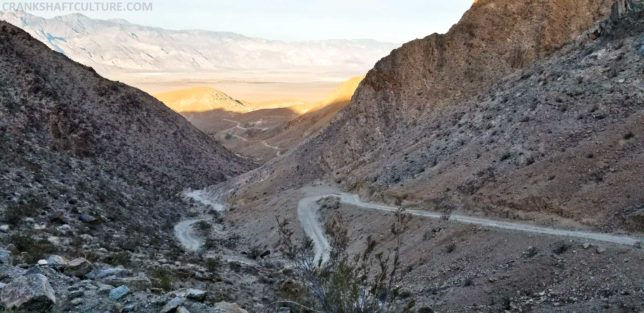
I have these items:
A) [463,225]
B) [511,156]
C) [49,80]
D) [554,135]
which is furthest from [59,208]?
[49,80]

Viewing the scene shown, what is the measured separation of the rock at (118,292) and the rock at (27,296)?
0.96 meters

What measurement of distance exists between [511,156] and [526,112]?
4.24m

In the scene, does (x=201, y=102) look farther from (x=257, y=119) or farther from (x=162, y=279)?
(x=162, y=279)

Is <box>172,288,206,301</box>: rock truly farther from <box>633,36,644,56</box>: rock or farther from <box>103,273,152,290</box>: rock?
<box>633,36,644,56</box>: rock

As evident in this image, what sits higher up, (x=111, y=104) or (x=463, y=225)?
(x=111, y=104)

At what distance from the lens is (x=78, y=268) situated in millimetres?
11867

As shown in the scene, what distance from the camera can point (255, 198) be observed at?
4478 centimetres

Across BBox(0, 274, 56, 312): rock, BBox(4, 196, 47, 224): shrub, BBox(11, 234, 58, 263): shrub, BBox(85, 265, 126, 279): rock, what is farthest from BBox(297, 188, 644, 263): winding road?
BBox(4, 196, 47, 224): shrub

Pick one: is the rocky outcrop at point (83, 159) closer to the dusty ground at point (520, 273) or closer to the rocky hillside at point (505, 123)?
the rocky hillside at point (505, 123)

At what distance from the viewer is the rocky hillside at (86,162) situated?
67.7ft

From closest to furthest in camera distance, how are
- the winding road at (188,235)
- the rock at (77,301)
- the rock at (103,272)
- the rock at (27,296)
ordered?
the rock at (27,296), the rock at (77,301), the rock at (103,272), the winding road at (188,235)

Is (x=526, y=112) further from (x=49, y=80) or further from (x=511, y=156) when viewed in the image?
(x=49, y=80)

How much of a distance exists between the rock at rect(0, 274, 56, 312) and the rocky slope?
0.06ft

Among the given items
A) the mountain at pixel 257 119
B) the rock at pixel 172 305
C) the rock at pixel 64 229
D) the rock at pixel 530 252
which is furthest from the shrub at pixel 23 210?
the mountain at pixel 257 119
